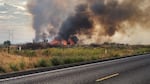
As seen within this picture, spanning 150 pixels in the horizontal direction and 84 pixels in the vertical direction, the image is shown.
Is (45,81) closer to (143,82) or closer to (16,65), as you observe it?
(143,82)

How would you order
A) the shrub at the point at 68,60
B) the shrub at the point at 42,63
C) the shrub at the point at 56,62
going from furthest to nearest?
the shrub at the point at 68,60 → the shrub at the point at 56,62 → the shrub at the point at 42,63

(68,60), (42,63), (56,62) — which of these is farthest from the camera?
(68,60)

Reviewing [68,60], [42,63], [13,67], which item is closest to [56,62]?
[42,63]

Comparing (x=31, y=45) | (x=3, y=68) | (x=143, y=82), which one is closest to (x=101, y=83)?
(x=143, y=82)

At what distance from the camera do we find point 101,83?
521 inches

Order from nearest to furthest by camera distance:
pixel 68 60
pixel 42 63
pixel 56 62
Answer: pixel 42 63 < pixel 56 62 < pixel 68 60

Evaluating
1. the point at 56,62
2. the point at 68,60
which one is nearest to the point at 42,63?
the point at 56,62

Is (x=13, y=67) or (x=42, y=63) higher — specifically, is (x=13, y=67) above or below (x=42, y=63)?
below

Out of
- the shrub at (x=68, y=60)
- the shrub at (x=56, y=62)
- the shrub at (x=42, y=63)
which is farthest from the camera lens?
the shrub at (x=68, y=60)

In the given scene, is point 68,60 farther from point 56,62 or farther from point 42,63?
point 42,63

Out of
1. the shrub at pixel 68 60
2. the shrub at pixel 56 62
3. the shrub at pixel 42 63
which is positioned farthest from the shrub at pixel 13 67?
the shrub at pixel 68 60

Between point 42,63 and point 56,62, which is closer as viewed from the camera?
point 42,63

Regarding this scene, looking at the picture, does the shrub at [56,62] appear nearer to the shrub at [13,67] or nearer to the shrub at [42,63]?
the shrub at [42,63]

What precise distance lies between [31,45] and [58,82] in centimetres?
4437
